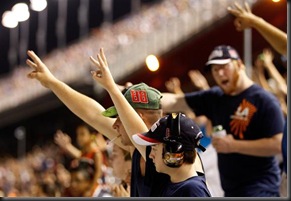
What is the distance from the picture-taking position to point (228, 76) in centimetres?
637

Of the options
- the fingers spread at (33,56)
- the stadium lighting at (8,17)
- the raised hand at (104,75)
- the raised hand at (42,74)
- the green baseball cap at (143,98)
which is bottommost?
the green baseball cap at (143,98)

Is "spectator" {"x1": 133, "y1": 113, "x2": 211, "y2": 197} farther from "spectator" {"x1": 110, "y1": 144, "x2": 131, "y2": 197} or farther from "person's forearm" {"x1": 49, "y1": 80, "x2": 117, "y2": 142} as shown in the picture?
"spectator" {"x1": 110, "y1": 144, "x2": 131, "y2": 197}

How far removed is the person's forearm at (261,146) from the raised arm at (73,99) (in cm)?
126

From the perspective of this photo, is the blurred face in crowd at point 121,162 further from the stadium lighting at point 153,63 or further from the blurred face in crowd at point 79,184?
the blurred face in crowd at point 79,184

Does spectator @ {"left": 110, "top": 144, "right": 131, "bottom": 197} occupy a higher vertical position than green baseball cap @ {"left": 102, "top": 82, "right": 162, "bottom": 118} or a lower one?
lower

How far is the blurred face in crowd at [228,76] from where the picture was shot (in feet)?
20.8

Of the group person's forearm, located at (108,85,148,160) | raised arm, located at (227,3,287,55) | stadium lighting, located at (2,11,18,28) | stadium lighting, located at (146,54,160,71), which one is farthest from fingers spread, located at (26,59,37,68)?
stadium lighting, located at (2,11,18,28)

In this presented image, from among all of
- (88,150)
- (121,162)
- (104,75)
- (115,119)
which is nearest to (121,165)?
(121,162)

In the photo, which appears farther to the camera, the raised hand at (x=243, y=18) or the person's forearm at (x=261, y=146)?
the person's forearm at (x=261, y=146)

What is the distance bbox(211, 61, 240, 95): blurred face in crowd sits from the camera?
635 cm

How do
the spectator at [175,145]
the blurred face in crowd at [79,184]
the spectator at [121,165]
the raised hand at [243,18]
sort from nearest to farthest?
the spectator at [175,145] → the spectator at [121,165] → the raised hand at [243,18] → the blurred face in crowd at [79,184]

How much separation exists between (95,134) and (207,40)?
253 inches

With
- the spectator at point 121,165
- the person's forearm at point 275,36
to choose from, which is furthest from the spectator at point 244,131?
the spectator at point 121,165

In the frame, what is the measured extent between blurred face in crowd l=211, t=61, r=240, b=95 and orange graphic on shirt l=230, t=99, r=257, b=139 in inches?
6.2
